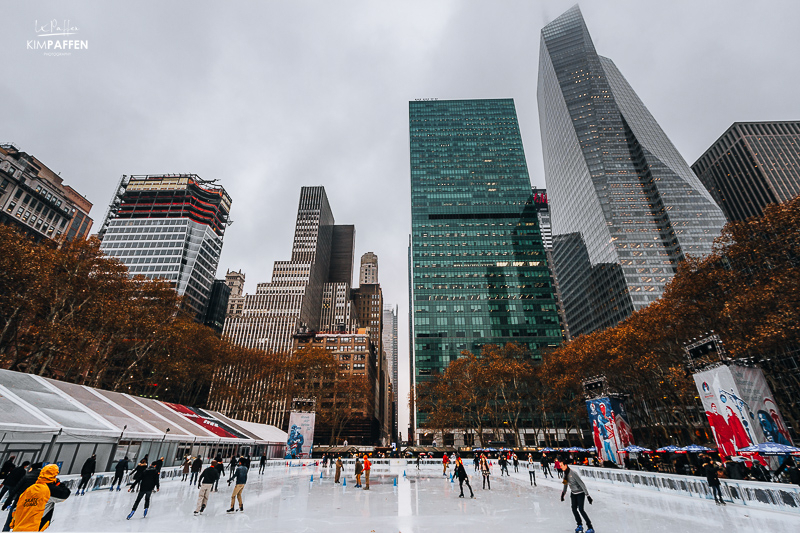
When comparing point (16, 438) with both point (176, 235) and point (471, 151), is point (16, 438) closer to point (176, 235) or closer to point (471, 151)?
point (176, 235)

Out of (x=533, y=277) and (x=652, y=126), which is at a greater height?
(x=652, y=126)

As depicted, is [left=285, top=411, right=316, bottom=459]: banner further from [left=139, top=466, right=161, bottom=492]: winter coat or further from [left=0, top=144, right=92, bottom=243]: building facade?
[left=0, top=144, right=92, bottom=243]: building facade

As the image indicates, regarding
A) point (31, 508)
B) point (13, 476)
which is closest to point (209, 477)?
point (13, 476)

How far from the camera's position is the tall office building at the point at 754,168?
11646 cm

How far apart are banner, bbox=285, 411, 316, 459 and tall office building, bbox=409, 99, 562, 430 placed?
4982cm

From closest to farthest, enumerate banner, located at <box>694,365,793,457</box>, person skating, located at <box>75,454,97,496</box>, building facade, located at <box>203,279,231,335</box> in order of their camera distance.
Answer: person skating, located at <box>75,454,97,496</box>
banner, located at <box>694,365,793,457</box>
building facade, located at <box>203,279,231,335</box>

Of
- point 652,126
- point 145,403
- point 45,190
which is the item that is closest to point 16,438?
point 145,403

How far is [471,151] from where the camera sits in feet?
454

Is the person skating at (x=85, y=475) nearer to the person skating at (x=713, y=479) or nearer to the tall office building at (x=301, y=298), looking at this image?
the person skating at (x=713, y=479)

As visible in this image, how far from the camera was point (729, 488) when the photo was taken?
51.6ft

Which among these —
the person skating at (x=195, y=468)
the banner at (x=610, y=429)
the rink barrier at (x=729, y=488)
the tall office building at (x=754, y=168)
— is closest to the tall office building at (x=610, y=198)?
the tall office building at (x=754, y=168)

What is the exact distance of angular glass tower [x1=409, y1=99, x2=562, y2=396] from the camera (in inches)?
4119

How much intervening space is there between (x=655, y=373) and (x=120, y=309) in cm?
5761

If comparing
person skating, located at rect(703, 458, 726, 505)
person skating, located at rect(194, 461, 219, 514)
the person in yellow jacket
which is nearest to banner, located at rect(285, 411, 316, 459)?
person skating, located at rect(194, 461, 219, 514)
